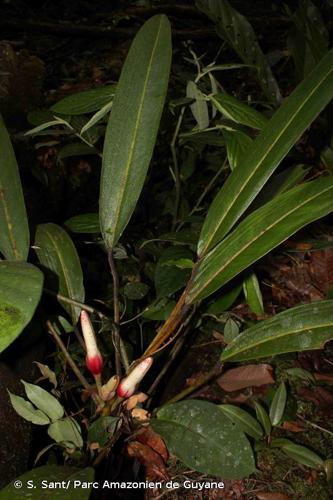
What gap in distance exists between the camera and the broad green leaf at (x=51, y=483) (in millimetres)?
564

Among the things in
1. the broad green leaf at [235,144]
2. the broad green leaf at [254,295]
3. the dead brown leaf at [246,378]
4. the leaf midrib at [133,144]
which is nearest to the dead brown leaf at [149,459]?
the dead brown leaf at [246,378]

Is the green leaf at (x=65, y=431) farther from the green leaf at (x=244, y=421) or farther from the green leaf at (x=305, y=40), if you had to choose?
the green leaf at (x=305, y=40)

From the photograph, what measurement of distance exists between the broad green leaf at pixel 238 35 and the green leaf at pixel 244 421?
72cm

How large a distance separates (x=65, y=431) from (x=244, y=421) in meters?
0.37

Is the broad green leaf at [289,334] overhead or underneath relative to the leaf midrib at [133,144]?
underneath

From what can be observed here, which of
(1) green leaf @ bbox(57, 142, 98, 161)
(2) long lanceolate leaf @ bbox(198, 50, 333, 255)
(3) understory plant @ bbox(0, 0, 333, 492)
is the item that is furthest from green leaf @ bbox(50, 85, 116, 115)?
(2) long lanceolate leaf @ bbox(198, 50, 333, 255)

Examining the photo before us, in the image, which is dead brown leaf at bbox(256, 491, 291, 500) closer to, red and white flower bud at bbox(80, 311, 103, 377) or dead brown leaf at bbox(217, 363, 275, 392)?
dead brown leaf at bbox(217, 363, 275, 392)

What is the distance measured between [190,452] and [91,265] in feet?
1.90

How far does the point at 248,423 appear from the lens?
931mm

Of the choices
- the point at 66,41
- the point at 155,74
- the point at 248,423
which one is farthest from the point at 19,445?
the point at 66,41

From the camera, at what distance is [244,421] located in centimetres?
93

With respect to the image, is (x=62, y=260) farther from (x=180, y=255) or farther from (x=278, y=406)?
(x=278, y=406)

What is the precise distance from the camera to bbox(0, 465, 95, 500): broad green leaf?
1.85 ft

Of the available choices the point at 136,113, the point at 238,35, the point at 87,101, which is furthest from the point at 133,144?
the point at 238,35
